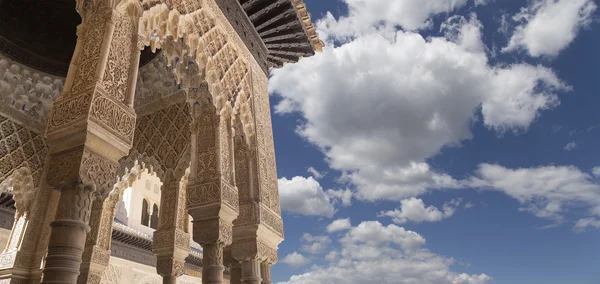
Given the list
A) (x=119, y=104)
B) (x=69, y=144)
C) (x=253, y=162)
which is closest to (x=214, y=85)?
(x=253, y=162)

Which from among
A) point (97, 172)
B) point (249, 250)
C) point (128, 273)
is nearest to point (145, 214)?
point (128, 273)

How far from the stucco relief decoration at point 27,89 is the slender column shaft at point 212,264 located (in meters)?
4.42

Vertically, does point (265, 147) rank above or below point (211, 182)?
above

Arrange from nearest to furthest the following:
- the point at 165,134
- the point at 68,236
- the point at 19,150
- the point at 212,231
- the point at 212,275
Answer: the point at 68,236 → the point at 212,275 → the point at 212,231 → the point at 19,150 → the point at 165,134

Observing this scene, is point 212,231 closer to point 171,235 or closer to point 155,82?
point 171,235

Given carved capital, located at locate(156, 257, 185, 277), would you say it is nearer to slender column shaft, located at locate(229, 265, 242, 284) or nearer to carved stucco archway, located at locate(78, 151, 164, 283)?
slender column shaft, located at locate(229, 265, 242, 284)

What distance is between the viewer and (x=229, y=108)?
5898mm

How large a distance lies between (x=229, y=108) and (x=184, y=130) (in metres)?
1.54

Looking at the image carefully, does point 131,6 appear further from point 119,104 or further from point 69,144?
point 69,144

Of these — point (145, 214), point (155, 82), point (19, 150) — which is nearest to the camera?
point (19, 150)

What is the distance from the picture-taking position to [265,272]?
19.6 feet

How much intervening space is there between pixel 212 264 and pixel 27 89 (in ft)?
16.3

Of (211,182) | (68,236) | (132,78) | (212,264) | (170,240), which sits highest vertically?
(132,78)

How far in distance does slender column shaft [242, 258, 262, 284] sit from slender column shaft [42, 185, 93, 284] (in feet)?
9.30
